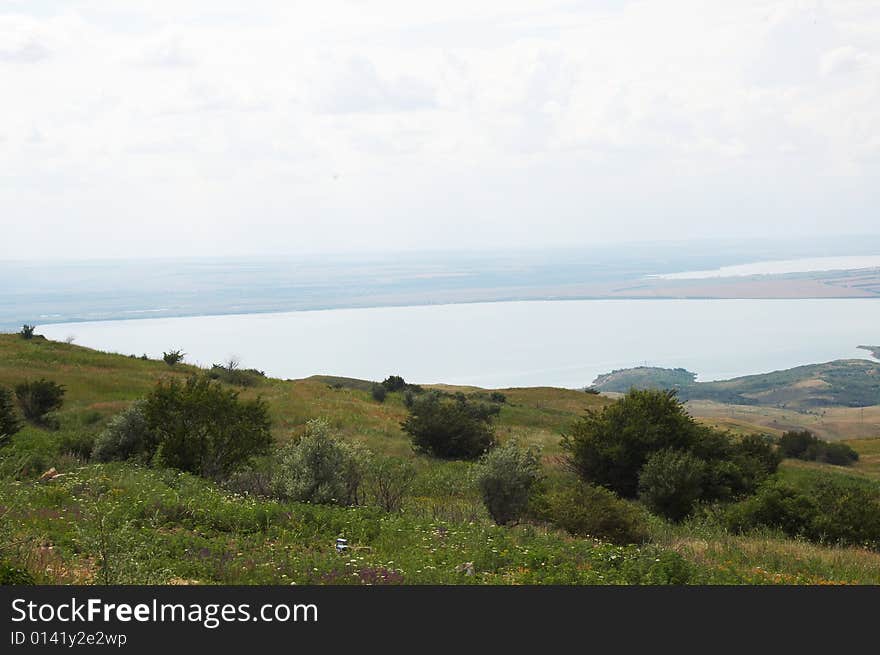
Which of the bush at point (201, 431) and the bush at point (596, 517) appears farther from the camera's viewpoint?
the bush at point (201, 431)

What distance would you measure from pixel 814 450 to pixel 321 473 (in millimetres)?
29265

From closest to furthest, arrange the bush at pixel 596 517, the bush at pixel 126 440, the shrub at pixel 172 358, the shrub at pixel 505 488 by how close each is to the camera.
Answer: the bush at pixel 596 517, the shrub at pixel 505 488, the bush at pixel 126 440, the shrub at pixel 172 358

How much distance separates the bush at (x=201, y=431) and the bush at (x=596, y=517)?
24.4ft

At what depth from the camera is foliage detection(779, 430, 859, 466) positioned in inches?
1356

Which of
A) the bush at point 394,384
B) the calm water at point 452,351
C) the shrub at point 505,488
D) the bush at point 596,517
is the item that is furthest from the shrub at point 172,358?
the calm water at point 452,351

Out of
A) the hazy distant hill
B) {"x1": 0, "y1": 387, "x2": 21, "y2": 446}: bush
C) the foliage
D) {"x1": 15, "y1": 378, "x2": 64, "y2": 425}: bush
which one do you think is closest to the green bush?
{"x1": 0, "y1": 387, "x2": 21, "y2": 446}: bush

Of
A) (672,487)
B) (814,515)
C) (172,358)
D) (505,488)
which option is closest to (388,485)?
(505,488)

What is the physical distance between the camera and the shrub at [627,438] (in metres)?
19.9

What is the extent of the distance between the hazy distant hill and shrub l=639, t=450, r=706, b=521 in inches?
3676

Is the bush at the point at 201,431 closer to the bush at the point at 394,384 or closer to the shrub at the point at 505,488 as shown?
the shrub at the point at 505,488

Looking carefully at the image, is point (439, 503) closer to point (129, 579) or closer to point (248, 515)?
point (248, 515)

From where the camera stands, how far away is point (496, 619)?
5.96m

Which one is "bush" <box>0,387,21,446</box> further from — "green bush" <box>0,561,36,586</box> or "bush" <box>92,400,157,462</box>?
"green bush" <box>0,561,36,586</box>

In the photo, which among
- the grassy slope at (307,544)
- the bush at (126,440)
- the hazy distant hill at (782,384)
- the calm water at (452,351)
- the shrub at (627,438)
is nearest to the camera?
the grassy slope at (307,544)
